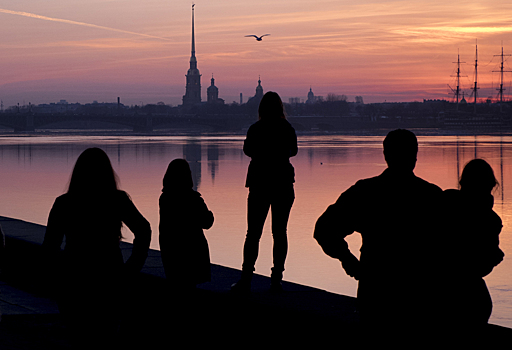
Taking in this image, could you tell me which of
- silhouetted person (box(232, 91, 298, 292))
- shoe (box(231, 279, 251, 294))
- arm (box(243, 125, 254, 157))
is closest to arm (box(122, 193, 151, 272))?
shoe (box(231, 279, 251, 294))

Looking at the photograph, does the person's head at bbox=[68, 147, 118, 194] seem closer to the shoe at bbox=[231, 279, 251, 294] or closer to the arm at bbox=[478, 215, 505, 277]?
the arm at bbox=[478, 215, 505, 277]

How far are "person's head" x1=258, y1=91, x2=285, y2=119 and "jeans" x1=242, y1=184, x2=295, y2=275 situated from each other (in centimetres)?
53

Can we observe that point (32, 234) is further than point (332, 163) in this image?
No

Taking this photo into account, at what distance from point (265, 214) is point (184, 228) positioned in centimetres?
88

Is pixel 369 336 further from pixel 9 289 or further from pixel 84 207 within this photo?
pixel 9 289

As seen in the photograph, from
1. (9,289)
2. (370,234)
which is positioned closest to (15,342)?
(9,289)

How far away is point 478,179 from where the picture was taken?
3.13 m

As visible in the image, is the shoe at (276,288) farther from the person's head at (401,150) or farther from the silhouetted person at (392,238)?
the person's head at (401,150)

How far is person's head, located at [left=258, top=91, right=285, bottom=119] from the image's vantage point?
5.37 metres

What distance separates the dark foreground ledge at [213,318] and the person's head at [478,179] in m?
1.12

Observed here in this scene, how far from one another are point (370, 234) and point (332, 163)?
101 feet

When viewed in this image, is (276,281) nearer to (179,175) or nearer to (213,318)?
(213,318)

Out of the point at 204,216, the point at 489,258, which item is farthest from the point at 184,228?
the point at 489,258

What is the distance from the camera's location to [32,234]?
7.94 meters
